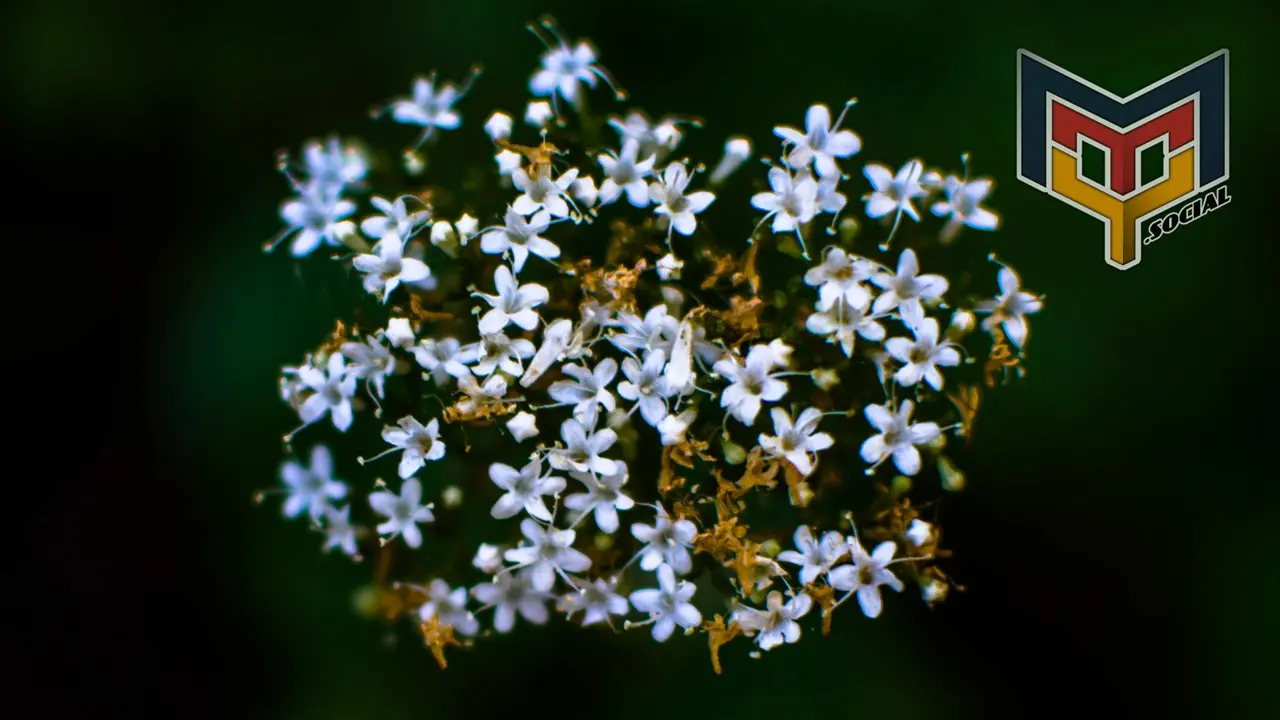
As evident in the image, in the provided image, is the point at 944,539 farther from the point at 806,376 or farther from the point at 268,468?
the point at 268,468

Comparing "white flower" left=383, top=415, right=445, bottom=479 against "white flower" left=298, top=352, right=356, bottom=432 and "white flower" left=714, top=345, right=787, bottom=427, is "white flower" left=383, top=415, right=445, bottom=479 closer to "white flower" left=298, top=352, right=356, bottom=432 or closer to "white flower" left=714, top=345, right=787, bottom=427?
"white flower" left=298, top=352, right=356, bottom=432

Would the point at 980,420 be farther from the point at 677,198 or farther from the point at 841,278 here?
the point at 677,198

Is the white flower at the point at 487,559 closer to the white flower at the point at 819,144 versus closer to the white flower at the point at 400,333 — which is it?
the white flower at the point at 400,333

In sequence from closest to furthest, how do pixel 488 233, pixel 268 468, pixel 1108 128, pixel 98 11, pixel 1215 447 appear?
pixel 488 233 → pixel 1108 128 → pixel 1215 447 → pixel 268 468 → pixel 98 11

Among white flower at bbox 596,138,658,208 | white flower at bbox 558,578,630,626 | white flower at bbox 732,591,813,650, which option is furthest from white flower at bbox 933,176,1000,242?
white flower at bbox 558,578,630,626

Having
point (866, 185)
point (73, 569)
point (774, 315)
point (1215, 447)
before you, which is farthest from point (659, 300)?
point (73, 569)
